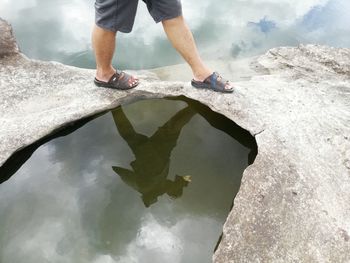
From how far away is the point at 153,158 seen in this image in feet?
9.72

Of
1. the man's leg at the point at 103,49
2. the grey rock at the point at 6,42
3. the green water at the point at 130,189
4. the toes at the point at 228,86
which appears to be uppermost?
the man's leg at the point at 103,49

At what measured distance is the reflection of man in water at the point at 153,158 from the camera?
2738 millimetres

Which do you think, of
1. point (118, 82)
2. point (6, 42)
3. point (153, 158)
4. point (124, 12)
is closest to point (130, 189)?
point (153, 158)

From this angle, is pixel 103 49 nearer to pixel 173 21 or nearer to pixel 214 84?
pixel 173 21

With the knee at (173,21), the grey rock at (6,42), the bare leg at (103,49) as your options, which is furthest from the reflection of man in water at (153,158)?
the grey rock at (6,42)

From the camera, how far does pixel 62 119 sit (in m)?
3.02

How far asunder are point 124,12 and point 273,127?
1.41 m

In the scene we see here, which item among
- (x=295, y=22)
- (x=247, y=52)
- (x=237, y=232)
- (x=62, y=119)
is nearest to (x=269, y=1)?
(x=295, y=22)

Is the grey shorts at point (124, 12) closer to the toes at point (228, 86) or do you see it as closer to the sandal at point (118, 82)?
the sandal at point (118, 82)

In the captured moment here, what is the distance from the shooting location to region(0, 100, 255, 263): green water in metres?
2.40

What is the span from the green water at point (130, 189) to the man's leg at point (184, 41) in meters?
0.30

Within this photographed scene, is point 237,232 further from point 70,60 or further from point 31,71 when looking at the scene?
point 70,60

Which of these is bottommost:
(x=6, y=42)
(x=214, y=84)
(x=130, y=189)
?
(x=130, y=189)

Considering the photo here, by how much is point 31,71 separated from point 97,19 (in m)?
1.04
